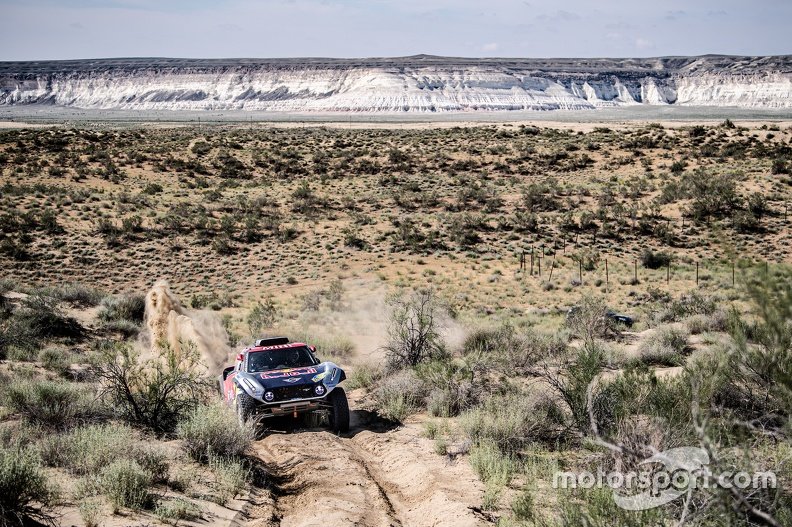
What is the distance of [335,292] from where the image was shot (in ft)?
88.5

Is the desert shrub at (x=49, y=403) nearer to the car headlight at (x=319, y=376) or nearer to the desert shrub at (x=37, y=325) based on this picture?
the car headlight at (x=319, y=376)

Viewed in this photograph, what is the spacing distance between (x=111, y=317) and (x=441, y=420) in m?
14.3

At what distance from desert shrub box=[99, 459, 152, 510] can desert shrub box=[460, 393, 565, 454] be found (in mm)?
4216

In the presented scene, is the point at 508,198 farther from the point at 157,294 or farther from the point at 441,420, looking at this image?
the point at 441,420

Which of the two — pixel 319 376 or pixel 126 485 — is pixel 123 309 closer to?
pixel 319 376

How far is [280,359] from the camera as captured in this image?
12281 mm

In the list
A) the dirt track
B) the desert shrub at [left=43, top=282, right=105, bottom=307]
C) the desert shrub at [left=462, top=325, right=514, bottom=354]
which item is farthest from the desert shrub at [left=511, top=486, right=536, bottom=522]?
the desert shrub at [left=43, top=282, right=105, bottom=307]

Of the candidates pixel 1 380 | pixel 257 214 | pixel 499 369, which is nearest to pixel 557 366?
pixel 499 369

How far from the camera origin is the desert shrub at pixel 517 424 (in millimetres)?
9289

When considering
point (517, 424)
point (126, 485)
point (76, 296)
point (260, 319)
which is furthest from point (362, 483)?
point (76, 296)

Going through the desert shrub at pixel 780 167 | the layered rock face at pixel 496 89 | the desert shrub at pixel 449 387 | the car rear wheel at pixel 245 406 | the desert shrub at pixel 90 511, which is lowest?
the desert shrub at pixel 449 387

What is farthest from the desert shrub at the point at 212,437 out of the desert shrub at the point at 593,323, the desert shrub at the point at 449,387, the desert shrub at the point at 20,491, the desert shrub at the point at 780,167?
the desert shrub at the point at 780,167

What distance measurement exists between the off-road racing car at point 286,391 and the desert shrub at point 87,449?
228cm

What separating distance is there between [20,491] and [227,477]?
228 cm
